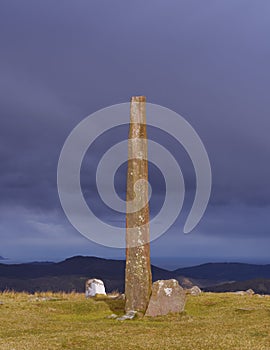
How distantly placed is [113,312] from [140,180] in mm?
7682

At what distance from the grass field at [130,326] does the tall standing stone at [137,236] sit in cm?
164

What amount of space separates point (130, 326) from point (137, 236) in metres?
5.72

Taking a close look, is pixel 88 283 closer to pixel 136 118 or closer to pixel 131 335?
pixel 136 118

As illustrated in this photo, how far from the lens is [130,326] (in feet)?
80.9

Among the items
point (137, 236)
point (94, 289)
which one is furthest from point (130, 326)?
point (94, 289)

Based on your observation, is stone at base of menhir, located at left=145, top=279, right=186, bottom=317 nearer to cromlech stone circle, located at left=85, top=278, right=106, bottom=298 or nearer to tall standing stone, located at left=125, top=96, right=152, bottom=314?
tall standing stone, located at left=125, top=96, right=152, bottom=314

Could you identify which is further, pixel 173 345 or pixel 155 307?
pixel 155 307

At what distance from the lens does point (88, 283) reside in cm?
3922

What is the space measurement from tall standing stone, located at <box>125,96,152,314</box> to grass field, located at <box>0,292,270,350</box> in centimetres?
164

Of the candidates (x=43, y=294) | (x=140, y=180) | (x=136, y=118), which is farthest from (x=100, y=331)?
(x=43, y=294)

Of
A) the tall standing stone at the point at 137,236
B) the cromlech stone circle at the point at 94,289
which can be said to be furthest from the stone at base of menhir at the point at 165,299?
the cromlech stone circle at the point at 94,289

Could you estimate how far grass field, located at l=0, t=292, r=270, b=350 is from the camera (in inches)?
774

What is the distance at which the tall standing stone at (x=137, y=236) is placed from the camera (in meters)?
28.9

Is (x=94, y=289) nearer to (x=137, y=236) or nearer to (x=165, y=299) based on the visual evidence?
(x=137, y=236)
